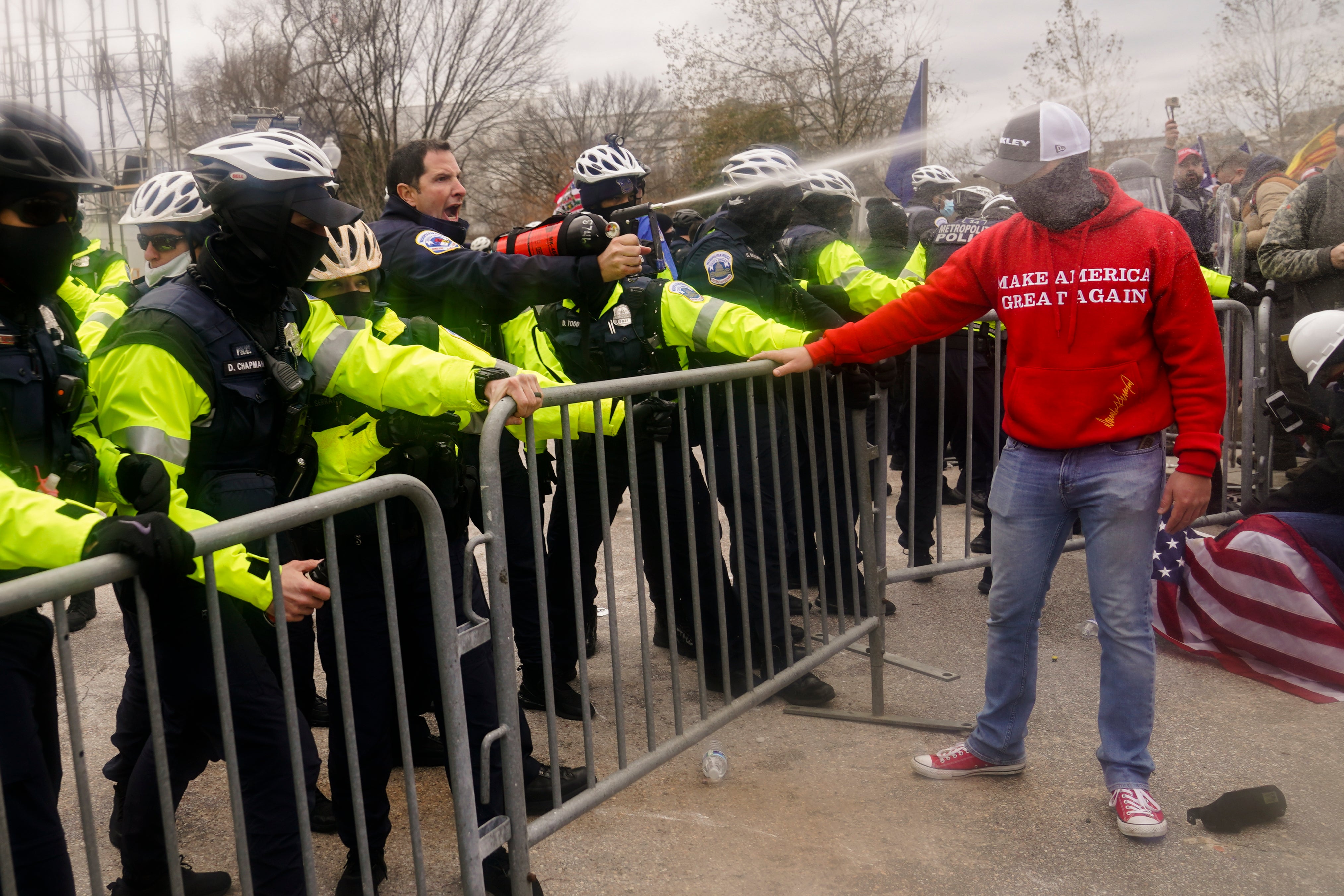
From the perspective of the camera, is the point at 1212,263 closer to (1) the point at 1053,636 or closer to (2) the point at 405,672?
(1) the point at 1053,636

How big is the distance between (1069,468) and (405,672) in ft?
7.19

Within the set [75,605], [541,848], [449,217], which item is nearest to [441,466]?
[541,848]

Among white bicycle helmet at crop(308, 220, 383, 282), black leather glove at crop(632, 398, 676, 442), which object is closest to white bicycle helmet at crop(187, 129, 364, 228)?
white bicycle helmet at crop(308, 220, 383, 282)

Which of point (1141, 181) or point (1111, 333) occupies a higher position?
point (1141, 181)

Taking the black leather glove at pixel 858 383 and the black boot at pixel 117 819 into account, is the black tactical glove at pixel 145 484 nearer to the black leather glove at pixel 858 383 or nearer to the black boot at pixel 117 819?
the black boot at pixel 117 819

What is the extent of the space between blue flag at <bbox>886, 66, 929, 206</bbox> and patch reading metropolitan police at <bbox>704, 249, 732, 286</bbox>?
28.5ft

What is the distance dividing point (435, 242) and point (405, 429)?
1.36 metres

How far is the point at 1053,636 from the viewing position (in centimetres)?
489

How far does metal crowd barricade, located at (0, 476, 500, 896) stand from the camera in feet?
5.65

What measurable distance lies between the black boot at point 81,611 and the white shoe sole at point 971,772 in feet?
12.2

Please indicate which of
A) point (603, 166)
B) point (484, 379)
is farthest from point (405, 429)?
point (603, 166)

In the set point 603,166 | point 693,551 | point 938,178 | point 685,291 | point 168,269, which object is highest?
point 938,178
